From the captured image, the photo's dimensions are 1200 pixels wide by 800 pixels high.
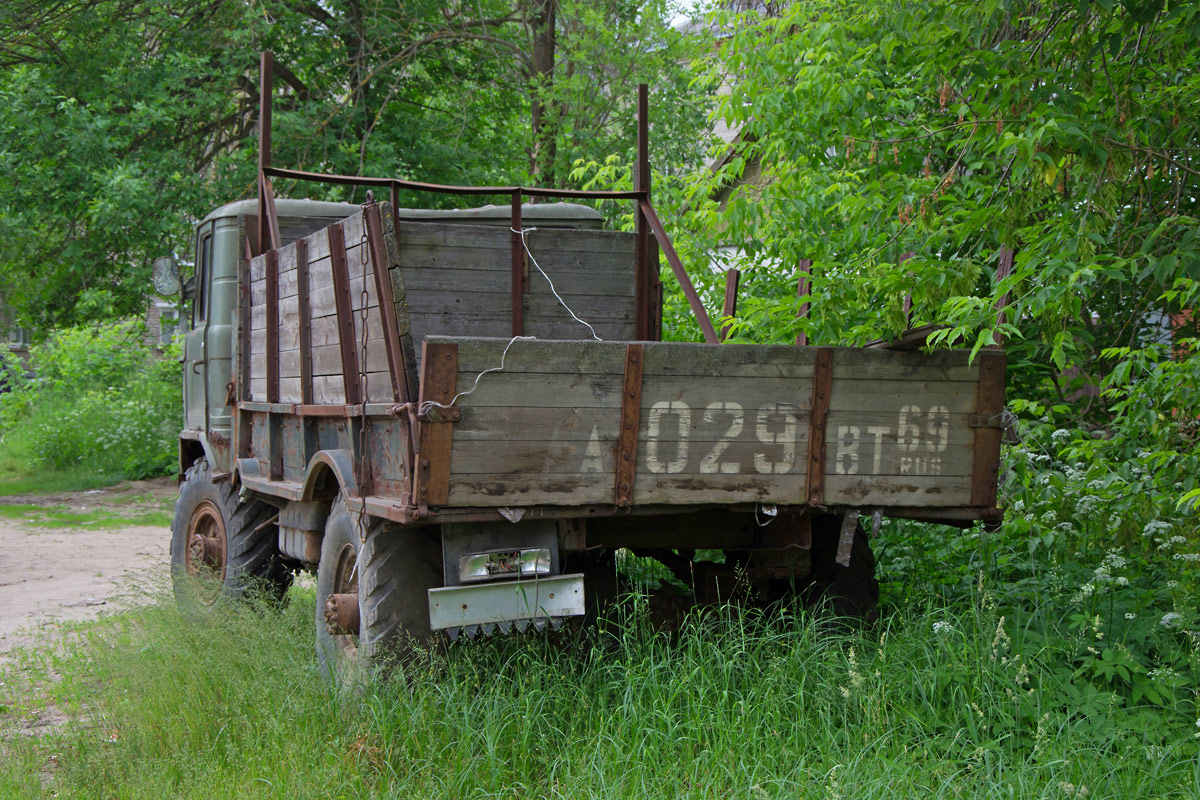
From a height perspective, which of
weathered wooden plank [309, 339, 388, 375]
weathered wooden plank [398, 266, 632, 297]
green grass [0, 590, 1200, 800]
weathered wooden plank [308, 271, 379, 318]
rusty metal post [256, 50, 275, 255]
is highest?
rusty metal post [256, 50, 275, 255]

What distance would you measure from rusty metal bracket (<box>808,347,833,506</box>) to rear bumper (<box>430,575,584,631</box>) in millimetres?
1034

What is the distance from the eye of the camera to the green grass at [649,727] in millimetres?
3529

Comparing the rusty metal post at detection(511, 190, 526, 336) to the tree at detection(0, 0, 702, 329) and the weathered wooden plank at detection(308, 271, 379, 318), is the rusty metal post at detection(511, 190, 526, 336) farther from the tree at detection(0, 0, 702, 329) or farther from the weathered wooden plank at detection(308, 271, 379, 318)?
the tree at detection(0, 0, 702, 329)

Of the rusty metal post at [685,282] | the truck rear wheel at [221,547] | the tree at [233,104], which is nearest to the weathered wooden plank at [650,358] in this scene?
the rusty metal post at [685,282]

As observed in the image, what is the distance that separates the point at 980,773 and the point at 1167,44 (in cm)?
281

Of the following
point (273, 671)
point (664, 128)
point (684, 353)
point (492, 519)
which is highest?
point (664, 128)

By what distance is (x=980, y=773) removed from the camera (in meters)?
3.48

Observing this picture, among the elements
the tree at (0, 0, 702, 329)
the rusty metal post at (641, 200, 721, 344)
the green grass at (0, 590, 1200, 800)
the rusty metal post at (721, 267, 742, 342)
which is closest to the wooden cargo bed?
the green grass at (0, 590, 1200, 800)

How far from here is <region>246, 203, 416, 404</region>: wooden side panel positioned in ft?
13.8

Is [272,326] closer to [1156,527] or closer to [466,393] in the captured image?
[466,393]

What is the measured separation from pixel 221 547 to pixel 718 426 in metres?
3.88

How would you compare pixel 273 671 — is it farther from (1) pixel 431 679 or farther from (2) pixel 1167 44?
(2) pixel 1167 44

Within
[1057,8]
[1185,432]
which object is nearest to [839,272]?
[1057,8]

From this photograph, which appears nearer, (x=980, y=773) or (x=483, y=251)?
(x=980, y=773)
